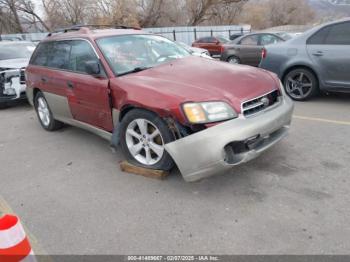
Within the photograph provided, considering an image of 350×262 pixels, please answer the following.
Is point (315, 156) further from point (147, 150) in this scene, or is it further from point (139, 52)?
point (139, 52)

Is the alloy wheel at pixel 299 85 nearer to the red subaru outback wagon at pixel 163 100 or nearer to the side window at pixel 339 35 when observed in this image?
the side window at pixel 339 35

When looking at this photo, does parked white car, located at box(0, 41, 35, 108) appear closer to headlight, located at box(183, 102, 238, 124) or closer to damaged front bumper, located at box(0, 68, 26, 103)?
damaged front bumper, located at box(0, 68, 26, 103)

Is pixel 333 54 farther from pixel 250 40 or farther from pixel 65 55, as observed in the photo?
pixel 250 40

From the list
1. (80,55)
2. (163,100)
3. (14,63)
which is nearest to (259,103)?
(163,100)

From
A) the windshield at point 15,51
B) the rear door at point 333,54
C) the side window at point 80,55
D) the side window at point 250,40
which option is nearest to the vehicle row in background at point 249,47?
the side window at point 250,40

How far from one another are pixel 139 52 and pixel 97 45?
55 cm

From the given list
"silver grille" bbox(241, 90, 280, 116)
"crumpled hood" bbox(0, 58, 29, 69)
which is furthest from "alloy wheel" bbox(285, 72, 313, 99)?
"crumpled hood" bbox(0, 58, 29, 69)

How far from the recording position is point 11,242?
1.70 m

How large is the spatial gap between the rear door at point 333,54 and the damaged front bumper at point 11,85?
255 inches

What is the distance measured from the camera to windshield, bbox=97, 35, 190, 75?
13.8 feet

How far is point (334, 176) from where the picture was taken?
3.53 m

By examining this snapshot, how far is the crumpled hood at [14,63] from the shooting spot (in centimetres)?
804

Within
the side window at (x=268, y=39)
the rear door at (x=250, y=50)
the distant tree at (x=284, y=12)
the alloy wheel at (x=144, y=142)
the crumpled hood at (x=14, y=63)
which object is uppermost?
the crumpled hood at (x=14, y=63)

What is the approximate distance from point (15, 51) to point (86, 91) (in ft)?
19.5
